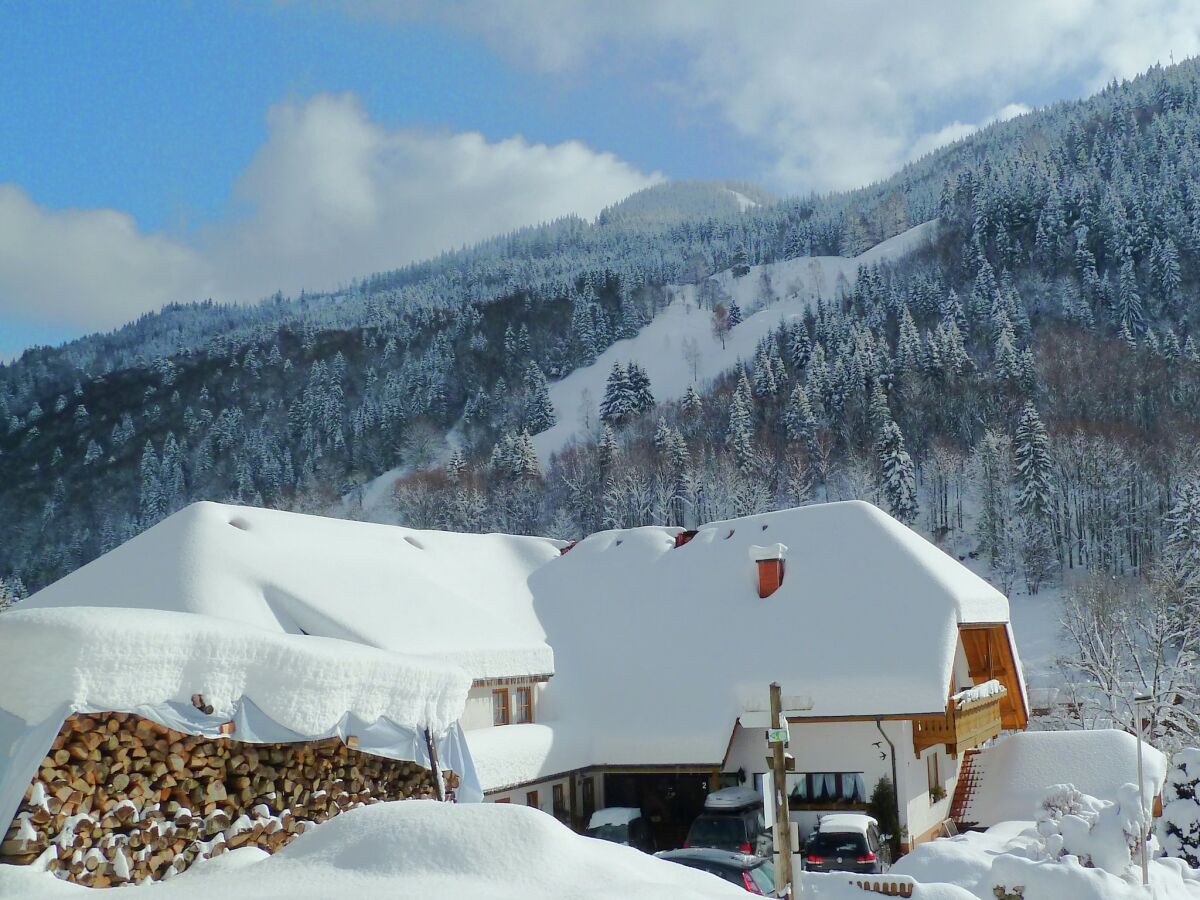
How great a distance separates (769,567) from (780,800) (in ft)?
42.9

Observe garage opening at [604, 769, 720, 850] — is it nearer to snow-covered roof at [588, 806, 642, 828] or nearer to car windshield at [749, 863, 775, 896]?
snow-covered roof at [588, 806, 642, 828]

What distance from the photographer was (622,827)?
20.1 metres

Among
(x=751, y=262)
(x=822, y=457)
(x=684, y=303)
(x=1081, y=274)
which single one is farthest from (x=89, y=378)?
(x=1081, y=274)

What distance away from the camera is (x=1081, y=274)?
109 m

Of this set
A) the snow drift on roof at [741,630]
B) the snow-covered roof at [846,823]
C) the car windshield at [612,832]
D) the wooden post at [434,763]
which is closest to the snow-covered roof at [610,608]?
the snow drift on roof at [741,630]

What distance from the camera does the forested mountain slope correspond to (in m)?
73.8

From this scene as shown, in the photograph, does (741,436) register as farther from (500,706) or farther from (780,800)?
(780,800)

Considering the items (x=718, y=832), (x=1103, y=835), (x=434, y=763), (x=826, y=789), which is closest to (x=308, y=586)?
(x=434, y=763)

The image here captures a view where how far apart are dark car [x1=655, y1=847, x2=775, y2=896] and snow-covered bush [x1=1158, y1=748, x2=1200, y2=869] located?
8.41 metres

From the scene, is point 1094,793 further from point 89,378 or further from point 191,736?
point 89,378

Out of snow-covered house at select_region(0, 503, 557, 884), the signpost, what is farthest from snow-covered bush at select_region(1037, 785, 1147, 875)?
snow-covered house at select_region(0, 503, 557, 884)

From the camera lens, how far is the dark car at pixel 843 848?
17656 millimetres

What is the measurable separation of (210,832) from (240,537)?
982cm

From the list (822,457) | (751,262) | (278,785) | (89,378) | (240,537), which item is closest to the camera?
(278,785)
